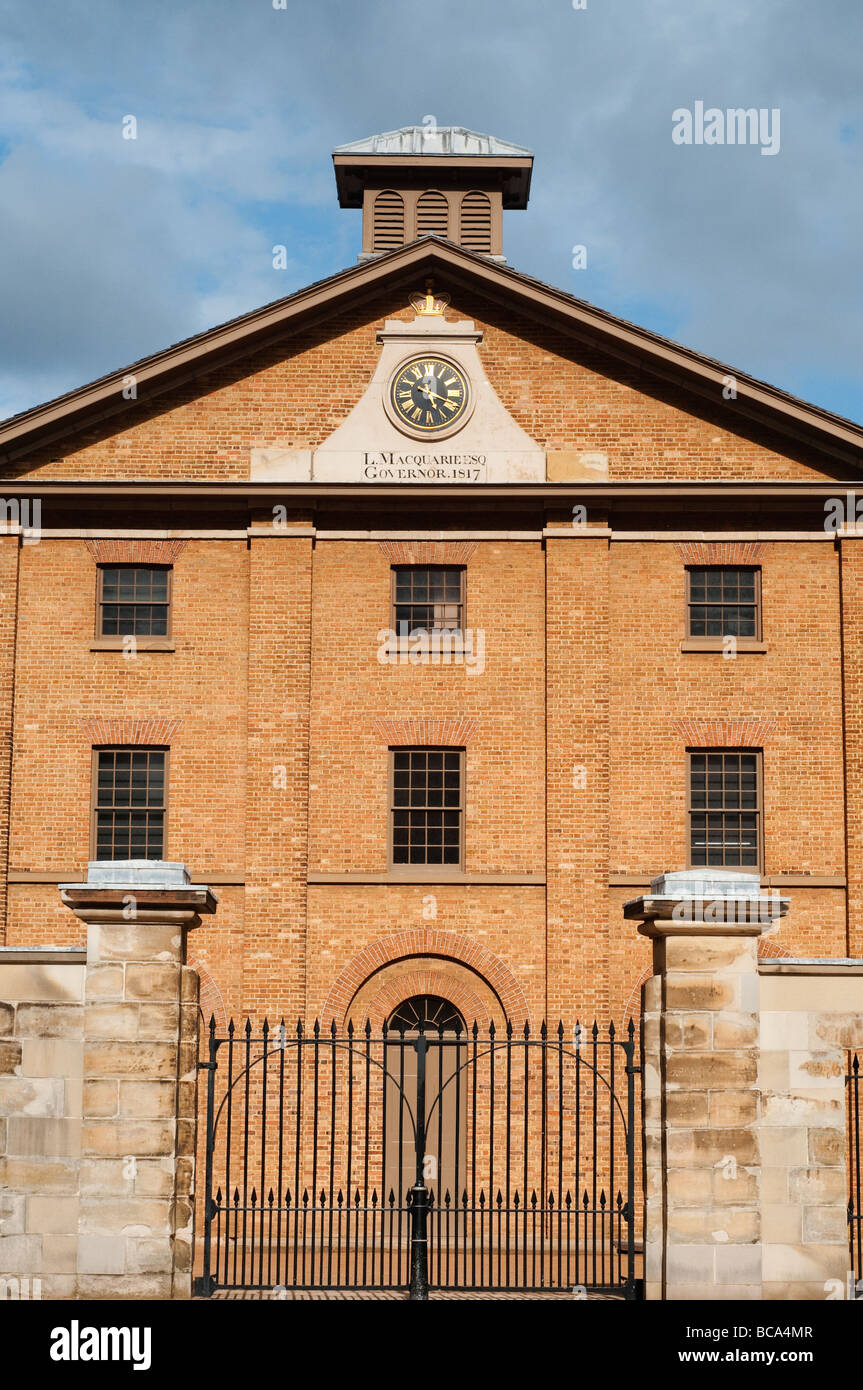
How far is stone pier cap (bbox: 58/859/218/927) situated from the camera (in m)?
12.5

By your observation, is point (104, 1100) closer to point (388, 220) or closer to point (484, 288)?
point (484, 288)

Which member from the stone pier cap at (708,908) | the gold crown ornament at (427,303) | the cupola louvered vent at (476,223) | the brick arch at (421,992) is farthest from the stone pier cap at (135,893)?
the cupola louvered vent at (476,223)

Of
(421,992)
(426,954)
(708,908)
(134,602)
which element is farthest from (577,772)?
(708,908)

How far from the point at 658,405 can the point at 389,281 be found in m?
4.31

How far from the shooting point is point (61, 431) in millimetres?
24328

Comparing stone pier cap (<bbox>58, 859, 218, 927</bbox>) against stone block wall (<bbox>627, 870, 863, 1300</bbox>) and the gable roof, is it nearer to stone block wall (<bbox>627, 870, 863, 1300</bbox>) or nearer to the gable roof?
stone block wall (<bbox>627, 870, 863, 1300</bbox>)

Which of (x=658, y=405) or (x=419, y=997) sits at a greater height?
(x=658, y=405)

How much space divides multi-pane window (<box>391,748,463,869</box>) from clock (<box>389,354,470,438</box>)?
4.68 metres

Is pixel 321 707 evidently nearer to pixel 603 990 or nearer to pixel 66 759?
pixel 66 759

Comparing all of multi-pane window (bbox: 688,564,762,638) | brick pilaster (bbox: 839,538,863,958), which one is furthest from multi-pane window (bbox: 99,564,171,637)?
brick pilaster (bbox: 839,538,863,958)

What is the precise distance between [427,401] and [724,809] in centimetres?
721
